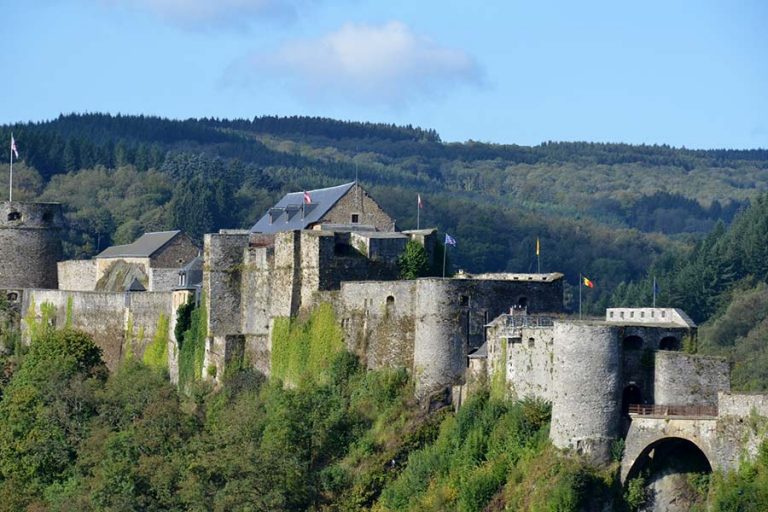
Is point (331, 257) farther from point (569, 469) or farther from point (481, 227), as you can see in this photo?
point (481, 227)

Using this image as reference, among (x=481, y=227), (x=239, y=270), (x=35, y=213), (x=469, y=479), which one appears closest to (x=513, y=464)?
(x=469, y=479)

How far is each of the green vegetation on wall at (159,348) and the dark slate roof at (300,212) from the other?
5007 millimetres

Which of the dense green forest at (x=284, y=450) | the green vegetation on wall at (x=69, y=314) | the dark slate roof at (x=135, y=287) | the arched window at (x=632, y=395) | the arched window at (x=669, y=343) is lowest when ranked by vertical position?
the dense green forest at (x=284, y=450)

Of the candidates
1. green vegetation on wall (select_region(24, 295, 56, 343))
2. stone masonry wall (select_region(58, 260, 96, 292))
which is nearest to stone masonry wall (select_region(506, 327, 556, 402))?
green vegetation on wall (select_region(24, 295, 56, 343))

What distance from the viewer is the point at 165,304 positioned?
69.5 m

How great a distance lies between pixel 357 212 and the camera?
2525 inches

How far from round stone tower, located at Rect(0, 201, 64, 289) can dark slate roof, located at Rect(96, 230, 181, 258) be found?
7.48ft

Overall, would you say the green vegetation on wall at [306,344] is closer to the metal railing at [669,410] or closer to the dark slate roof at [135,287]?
the metal railing at [669,410]

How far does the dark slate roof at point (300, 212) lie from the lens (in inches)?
2530

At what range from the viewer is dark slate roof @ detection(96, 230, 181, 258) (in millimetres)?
76688

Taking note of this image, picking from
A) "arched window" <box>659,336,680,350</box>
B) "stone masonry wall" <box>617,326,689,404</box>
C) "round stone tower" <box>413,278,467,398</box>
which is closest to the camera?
"stone masonry wall" <box>617,326,689,404</box>

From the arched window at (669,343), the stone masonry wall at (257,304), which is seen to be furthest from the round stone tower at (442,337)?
the stone masonry wall at (257,304)

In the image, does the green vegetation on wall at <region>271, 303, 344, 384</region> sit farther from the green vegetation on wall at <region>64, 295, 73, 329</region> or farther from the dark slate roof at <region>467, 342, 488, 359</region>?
the green vegetation on wall at <region>64, 295, 73, 329</region>

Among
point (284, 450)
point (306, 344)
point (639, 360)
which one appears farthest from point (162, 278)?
point (639, 360)
